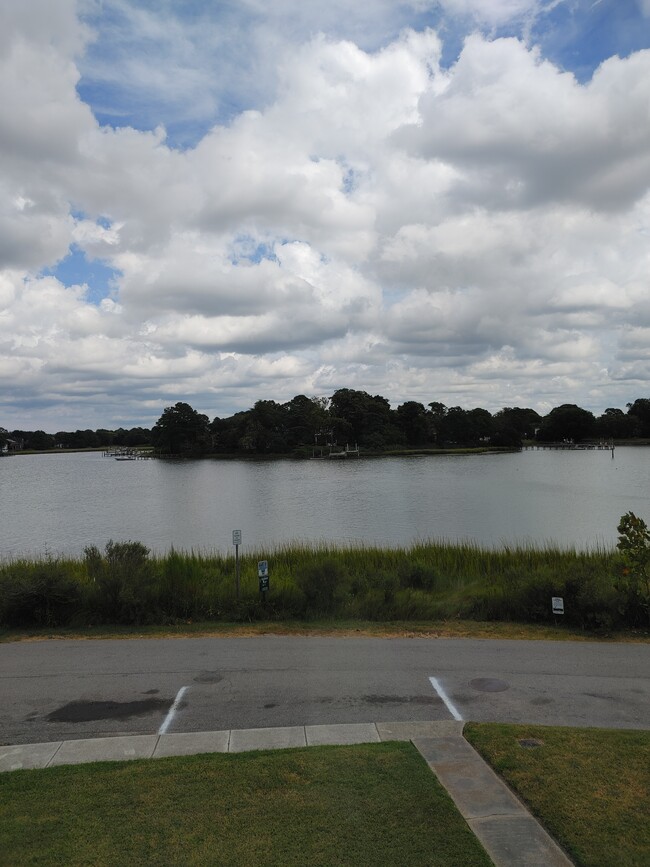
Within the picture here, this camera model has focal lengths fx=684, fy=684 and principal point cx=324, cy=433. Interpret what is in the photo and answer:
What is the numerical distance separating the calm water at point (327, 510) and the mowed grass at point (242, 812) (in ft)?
74.1

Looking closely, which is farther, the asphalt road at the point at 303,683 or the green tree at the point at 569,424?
the green tree at the point at 569,424

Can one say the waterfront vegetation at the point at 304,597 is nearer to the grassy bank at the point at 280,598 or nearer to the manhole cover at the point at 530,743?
the grassy bank at the point at 280,598

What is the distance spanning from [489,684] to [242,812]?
4.81m

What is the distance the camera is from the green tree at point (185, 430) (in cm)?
14712

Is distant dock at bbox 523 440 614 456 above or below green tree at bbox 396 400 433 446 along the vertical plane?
below

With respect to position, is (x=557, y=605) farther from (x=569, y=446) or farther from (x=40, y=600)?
(x=569, y=446)

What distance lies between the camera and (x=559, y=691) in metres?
9.00

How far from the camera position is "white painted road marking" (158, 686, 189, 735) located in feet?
25.0

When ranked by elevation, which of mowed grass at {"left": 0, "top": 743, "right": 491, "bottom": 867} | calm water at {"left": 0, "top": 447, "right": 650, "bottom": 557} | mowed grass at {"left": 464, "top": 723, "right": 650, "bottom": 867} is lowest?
calm water at {"left": 0, "top": 447, "right": 650, "bottom": 557}

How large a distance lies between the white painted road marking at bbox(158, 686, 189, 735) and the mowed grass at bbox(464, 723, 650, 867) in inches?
130

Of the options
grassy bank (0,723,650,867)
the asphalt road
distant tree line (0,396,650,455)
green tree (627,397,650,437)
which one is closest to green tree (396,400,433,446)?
distant tree line (0,396,650,455)

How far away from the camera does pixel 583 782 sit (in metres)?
5.91

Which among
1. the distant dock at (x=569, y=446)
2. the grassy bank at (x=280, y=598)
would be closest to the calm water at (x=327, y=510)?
the grassy bank at (x=280, y=598)

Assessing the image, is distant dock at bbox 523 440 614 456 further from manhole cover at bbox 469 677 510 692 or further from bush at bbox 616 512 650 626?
manhole cover at bbox 469 677 510 692
